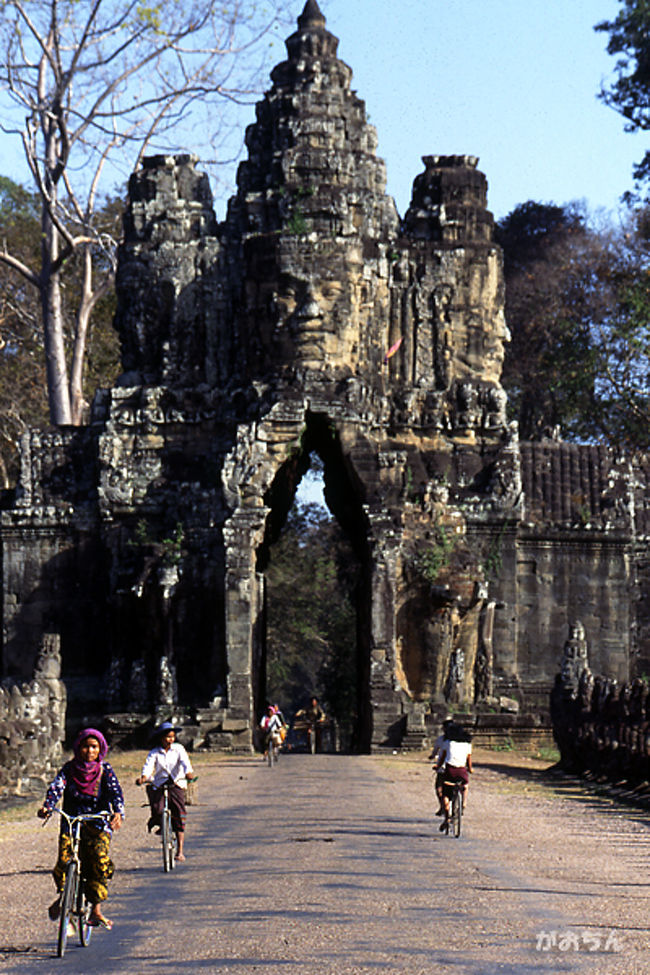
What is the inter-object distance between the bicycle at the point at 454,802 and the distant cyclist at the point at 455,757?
35mm

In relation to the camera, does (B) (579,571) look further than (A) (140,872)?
Yes

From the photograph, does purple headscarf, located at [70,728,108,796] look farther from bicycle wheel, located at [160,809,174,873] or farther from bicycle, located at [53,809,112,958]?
bicycle wheel, located at [160,809,174,873]

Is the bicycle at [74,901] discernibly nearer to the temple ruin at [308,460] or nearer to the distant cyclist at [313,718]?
the temple ruin at [308,460]

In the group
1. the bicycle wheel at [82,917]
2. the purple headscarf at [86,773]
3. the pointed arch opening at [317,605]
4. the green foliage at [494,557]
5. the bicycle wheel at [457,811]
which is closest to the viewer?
the bicycle wheel at [82,917]

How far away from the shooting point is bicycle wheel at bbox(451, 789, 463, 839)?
49.6ft

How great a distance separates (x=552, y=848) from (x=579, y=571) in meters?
20.6

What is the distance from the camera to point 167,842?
12.5 meters

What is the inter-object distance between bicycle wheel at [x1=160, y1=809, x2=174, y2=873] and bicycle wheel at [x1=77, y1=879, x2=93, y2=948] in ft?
9.36

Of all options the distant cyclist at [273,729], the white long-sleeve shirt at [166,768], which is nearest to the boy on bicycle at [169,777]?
the white long-sleeve shirt at [166,768]

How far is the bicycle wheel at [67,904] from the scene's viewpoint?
8.93 meters

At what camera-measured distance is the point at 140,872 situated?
12609 millimetres

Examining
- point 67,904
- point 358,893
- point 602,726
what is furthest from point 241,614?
point 67,904

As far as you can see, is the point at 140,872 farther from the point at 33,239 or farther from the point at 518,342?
the point at 518,342

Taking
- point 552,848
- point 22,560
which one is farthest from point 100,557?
point 552,848
